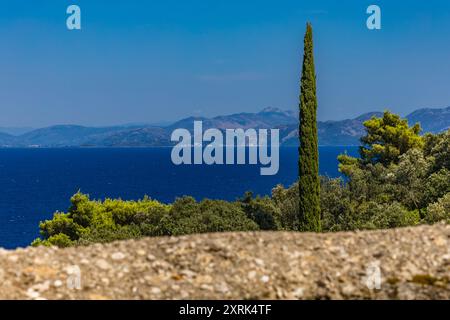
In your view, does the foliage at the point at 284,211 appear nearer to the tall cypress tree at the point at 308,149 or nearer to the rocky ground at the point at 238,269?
the tall cypress tree at the point at 308,149

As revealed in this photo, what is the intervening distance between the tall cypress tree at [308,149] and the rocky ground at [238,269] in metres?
16.8

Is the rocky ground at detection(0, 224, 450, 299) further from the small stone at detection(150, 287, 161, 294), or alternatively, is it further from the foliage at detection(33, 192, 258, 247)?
the foliage at detection(33, 192, 258, 247)

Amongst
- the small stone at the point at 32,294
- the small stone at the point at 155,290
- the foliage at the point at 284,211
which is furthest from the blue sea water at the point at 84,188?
the small stone at the point at 155,290

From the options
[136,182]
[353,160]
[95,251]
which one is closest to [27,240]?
[353,160]

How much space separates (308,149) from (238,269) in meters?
20.0

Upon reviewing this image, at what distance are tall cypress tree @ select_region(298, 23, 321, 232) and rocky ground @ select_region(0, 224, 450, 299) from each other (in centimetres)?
1682

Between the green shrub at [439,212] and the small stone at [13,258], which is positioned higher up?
the green shrub at [439,212]

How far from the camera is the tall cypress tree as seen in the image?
2867cm

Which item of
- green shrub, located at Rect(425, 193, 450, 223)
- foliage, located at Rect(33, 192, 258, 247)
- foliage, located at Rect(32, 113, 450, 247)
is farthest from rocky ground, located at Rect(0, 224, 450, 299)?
green shrub, located at Rect(425, 193, 450, 223)

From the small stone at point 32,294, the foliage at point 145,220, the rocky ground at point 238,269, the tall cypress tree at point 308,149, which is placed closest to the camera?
the small stone at point 32,294

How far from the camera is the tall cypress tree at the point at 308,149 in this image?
94.1 feet

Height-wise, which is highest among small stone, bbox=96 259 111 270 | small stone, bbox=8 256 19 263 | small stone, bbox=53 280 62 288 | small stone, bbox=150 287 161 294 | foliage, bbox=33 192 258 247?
foliage, bbox=33 192 258 247

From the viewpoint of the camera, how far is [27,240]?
76.6 m
